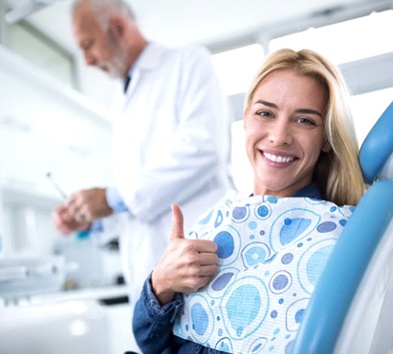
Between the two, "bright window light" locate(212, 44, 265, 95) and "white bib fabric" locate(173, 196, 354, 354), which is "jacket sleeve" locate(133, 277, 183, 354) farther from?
"bright window light" locate(212, 44, 265, 95)

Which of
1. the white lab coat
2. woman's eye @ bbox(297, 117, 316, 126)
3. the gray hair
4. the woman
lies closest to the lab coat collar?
the white lab coat

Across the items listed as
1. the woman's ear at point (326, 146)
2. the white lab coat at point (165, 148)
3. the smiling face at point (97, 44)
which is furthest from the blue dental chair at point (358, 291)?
the smiling face at point (97, 44)

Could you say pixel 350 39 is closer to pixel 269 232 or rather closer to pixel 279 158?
pixel 279 158

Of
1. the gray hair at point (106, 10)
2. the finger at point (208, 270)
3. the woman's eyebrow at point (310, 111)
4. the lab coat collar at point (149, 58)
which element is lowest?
the finger at point (208, 270)

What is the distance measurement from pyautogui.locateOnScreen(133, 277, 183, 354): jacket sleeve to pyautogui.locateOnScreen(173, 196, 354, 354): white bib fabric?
19 millimetres

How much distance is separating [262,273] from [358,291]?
0.20m

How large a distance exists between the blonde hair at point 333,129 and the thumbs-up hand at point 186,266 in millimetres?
246

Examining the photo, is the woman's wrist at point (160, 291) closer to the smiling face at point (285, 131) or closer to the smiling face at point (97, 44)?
the smiling face at point (285, 131)

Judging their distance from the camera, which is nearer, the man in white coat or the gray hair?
the man in white coat

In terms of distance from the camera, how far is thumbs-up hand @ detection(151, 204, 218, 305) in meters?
0.78

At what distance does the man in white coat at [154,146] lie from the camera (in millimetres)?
1245

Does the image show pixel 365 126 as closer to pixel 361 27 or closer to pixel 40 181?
pixel 361 27

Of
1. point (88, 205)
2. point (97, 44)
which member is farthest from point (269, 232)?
point (97, 44)

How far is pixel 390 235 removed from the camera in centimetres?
62
